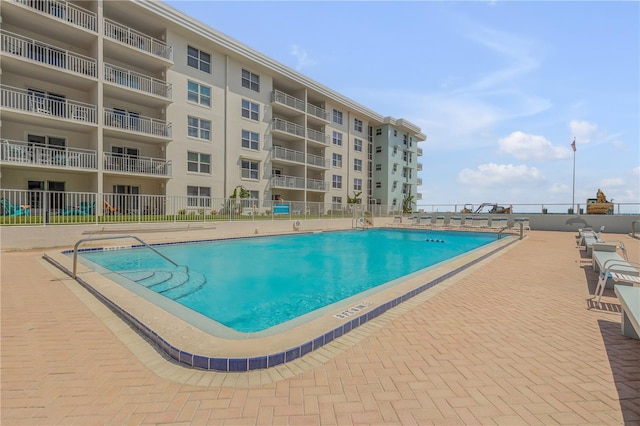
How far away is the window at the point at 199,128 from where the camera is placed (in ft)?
64.9

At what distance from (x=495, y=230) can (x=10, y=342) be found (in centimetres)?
2306

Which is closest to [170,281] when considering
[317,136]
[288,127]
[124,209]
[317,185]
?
[124,209]

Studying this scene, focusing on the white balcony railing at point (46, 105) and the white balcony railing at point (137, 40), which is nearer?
the white balcony railing at point (46, 105)

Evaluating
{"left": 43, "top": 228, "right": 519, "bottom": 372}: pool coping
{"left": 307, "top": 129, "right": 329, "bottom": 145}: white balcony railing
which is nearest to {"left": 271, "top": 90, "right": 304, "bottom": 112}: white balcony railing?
{"left": 307, "top": 129, "right": 329, "bottom": 145}: white balcony railing

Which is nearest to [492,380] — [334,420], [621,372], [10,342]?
[621,372]

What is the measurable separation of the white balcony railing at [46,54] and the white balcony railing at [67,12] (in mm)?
1560

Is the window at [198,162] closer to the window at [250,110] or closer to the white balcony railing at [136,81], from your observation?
the white balcony railing at [136,81]

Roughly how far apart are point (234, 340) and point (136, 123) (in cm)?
1917

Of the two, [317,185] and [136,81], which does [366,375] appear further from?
[317,185]

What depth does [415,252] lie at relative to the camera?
12.9m

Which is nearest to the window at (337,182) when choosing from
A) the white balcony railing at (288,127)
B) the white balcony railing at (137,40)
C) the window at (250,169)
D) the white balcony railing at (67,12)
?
the white balcony railing at (288,127)

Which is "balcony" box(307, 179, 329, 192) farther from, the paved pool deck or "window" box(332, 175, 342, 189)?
the paved pool deck

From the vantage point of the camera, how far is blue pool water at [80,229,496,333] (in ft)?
18.9

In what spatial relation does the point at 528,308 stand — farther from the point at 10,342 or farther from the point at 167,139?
the point at 167,139
